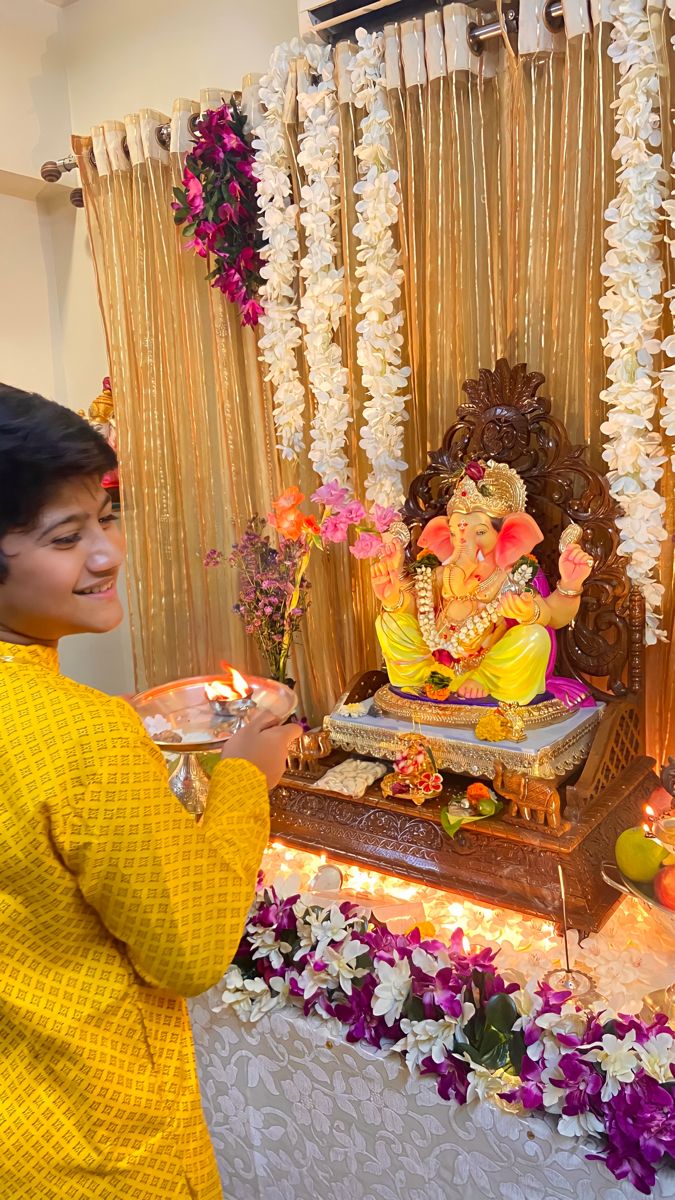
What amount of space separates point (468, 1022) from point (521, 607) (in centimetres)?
90

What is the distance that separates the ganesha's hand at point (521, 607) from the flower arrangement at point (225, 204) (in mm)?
1281

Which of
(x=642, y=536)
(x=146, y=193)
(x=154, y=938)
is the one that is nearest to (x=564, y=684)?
(x=642, y=536)

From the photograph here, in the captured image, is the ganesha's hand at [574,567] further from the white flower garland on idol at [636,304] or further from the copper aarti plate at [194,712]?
the copper aarti plate at [194,712]

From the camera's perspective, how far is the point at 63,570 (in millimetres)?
892

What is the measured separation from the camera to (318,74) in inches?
92.0

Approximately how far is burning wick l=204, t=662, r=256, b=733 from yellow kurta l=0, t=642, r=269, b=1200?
0.33m

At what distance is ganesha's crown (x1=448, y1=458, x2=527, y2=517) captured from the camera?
1957 mm

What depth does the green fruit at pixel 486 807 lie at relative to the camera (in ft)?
5.67

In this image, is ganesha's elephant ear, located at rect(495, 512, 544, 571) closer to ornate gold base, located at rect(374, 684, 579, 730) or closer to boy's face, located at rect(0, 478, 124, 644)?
ornate gold base, located at rect(374, 684, 579, 730)

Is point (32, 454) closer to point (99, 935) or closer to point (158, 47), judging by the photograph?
point (99, 935)

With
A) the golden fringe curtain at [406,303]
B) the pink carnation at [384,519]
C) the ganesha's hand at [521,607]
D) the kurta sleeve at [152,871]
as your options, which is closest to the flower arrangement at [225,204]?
the golden fringe curtain at [406,303]

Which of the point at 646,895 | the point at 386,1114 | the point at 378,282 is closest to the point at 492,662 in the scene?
the point at 646,895

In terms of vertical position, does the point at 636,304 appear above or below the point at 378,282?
below

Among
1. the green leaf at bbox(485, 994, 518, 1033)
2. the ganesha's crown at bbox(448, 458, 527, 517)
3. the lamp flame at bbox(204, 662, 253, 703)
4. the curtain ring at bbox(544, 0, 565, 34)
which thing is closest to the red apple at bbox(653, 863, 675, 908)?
the green leaf at bbox(485, 994, 518, 1033)
